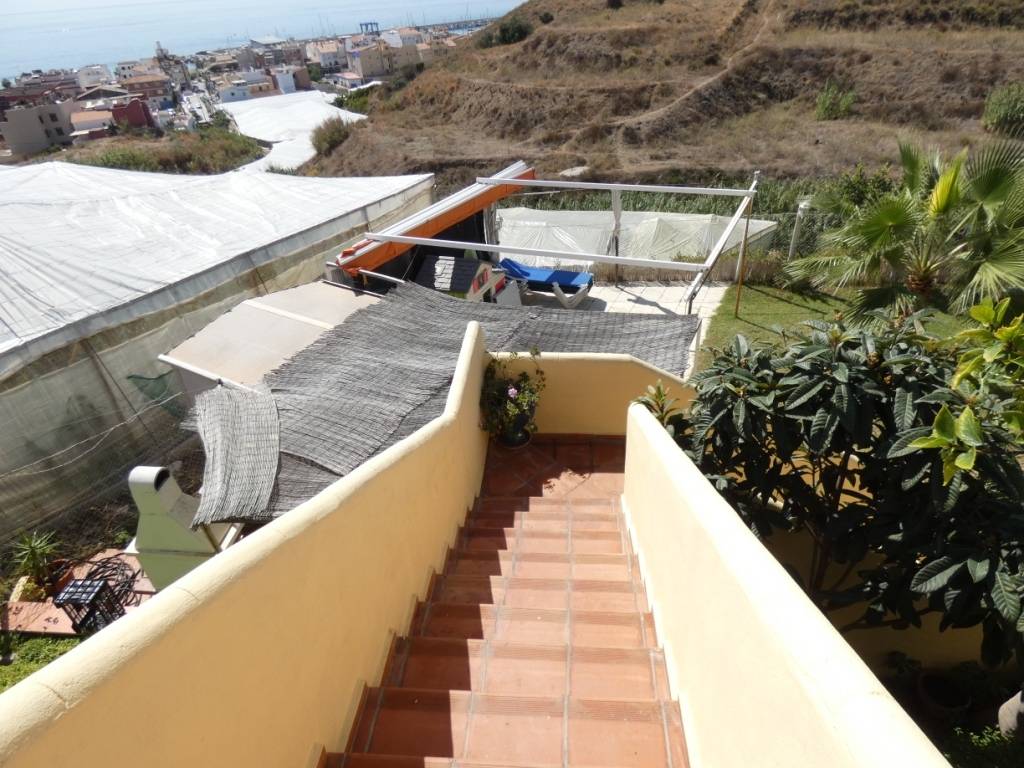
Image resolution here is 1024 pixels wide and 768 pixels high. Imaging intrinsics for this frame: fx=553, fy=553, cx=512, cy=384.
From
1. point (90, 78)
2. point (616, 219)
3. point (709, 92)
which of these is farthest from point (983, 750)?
point (90, 78)

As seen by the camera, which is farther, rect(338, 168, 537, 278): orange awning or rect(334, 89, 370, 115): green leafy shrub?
rect(334, 89, 370, 115): green leafy shrub

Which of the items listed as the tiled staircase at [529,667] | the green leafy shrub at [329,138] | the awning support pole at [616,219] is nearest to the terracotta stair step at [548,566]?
the tiled staircase at [529,667]

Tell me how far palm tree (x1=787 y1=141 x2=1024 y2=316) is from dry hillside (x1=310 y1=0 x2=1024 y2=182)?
21.9 meters

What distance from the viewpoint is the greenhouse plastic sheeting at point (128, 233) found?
321 inches

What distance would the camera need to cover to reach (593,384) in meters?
6.38

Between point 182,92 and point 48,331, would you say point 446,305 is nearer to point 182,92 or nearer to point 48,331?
point 48,331

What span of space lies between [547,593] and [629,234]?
13253 mm

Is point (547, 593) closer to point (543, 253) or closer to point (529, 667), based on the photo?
point (529, 667)

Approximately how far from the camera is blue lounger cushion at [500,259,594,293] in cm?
1370

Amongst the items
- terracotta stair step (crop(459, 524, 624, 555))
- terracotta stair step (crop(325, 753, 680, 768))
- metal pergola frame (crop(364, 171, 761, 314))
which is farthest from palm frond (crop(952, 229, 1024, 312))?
terracotta stair step (crop(325, 753, 680, 768))

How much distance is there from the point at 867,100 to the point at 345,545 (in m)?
38.3

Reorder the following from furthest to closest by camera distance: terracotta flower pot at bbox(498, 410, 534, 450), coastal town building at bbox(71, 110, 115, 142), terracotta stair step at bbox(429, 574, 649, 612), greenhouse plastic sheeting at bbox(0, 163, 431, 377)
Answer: coastal town building at bbox(71, 110, 115, 142), greenhouse plastic sheeting at bbox(0, 163, 431, 377), terracotta flower pot at bbox(498, 410, 534, 450), terracotta stair step at bbox(429, 574, 649, 612)

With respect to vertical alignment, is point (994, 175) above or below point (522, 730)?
above

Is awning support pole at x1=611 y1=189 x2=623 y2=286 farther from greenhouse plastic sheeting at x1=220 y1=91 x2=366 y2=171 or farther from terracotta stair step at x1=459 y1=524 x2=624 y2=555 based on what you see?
greenhouse plastic sheeting at x1=220 y1=91 x2=366 y2=171
